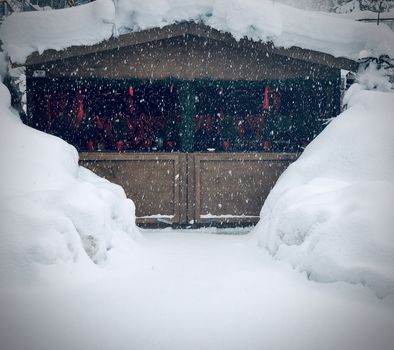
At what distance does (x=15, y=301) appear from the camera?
358cm

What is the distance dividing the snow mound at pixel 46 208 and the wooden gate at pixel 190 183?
1.75 meters

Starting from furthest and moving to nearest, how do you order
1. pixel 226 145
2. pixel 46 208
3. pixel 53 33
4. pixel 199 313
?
pixel 226 145, pixel 53 33, pixel 46 208, pixel 199 313

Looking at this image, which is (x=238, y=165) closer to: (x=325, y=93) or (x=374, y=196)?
(x=325, y=93)

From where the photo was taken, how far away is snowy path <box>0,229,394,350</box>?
3.08 m

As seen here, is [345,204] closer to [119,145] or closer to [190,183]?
[190,183]

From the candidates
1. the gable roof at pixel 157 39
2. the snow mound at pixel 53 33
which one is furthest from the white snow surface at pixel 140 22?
the gable roof at pixel 157 39

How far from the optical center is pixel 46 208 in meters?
4.83

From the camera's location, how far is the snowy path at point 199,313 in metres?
3.08

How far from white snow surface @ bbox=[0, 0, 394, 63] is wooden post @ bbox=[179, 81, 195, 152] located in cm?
150

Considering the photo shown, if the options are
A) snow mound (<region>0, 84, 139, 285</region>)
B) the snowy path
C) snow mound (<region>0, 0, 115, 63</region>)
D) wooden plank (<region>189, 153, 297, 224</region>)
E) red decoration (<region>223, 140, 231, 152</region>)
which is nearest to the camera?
the snowy path

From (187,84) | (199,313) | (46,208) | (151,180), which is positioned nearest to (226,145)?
(187,84)

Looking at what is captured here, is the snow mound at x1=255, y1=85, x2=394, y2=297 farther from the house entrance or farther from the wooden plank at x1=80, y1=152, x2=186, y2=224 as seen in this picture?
the wooden plank at x1=80, y1=152, x2=186, y2=224

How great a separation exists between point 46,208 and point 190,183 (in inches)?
176

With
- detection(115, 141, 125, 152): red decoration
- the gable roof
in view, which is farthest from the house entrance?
the gable roof
